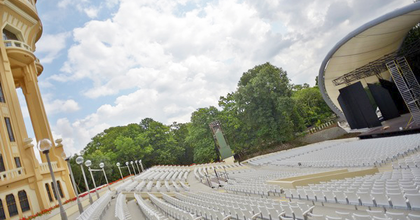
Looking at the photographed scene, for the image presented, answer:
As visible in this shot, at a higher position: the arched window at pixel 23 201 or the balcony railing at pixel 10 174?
the balcony railing at pixel 10 174

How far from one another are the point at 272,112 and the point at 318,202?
31.9 metres

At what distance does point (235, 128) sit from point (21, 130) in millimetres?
30839

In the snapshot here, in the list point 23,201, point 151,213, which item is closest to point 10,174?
point 23,201

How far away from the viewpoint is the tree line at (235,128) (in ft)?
129

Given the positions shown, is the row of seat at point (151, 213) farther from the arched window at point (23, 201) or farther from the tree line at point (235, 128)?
the tree line at point (235, 128)

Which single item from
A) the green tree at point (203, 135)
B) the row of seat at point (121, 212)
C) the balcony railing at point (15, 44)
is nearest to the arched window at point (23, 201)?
the row of seat at point (121, 212)

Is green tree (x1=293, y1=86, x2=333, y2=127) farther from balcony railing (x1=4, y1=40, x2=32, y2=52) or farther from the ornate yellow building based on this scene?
balcony railing (x1=4, y1=40, x2=32, y2=52)

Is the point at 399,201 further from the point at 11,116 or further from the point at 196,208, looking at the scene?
the point at 11,116

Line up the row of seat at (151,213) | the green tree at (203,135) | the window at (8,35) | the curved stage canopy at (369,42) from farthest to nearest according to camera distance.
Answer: the green tree at (203,135), the window at (8,35), the curved stage canopy at (369,42), the row of seat at (151,213)

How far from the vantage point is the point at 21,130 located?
19250 millimetres

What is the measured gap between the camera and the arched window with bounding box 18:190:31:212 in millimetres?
17156

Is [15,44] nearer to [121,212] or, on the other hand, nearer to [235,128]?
[121,212]

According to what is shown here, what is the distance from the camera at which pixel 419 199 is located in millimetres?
5836

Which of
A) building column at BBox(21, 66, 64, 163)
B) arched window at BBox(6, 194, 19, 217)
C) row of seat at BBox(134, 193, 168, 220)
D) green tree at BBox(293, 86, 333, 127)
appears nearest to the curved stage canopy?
green tree at BBox(293, 86, 333, 127)
